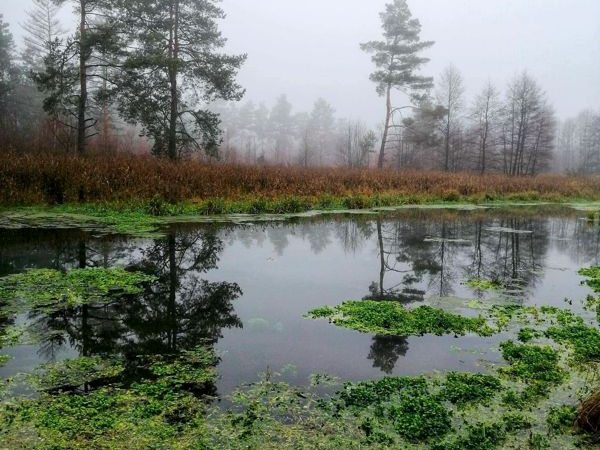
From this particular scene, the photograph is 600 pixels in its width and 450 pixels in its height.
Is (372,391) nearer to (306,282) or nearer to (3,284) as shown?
(306,282)

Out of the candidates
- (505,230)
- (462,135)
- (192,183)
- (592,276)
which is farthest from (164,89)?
(462,135)

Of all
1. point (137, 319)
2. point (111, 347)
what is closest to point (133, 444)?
point (111, 347)

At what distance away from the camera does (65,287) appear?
548 centimetres

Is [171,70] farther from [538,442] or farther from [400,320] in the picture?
[538,442]

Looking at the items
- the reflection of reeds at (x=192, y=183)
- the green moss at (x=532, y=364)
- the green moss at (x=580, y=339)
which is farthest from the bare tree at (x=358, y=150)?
the green moss at (x=532, y=364)

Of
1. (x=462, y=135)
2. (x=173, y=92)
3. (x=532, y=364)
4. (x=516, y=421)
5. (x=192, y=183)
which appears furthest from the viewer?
(x=462, y=135)

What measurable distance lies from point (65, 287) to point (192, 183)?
917 cm

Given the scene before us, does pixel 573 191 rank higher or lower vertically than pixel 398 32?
lower

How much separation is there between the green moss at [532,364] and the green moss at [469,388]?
11.2 inches

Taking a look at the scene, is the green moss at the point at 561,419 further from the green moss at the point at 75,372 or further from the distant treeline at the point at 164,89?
the distant treeline at the point at 164,89

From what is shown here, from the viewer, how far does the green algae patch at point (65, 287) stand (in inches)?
196

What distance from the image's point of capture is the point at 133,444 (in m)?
2.48

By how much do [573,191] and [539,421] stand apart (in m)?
25.1

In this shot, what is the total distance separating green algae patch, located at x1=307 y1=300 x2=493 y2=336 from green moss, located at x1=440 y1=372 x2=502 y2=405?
1.01 metres
